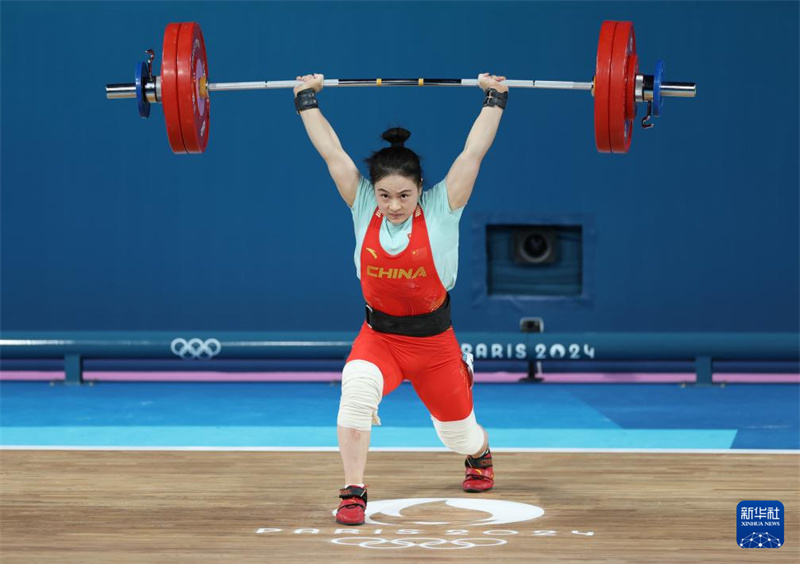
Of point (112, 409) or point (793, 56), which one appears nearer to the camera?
point (112, 409)

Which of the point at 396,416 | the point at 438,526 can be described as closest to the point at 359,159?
the point at 396,416

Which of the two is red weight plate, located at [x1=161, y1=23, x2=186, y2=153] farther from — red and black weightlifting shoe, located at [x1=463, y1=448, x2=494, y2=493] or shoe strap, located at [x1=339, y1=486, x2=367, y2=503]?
red and black weightlifting shoe, located at [x1=463, y1=448, x2=494, y2=493]

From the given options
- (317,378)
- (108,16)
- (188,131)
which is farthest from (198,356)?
(188,131)

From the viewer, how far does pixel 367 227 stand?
373 cm

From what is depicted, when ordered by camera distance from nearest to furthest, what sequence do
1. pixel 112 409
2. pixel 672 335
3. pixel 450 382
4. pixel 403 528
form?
pixel 403 528, pixel 450 382, pixel 112 409, pixel 672 335

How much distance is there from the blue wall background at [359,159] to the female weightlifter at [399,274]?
3.71 meters

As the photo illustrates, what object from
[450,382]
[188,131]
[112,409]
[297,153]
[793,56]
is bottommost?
[450,382]

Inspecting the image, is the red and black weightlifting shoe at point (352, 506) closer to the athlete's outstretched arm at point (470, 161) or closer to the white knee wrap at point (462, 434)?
the white knee wrap at point (462, 434)

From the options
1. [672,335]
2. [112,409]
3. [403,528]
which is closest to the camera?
[403,528]

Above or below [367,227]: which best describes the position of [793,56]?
above

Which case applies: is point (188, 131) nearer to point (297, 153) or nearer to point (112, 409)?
point (112, 409)

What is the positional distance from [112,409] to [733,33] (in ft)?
15.1

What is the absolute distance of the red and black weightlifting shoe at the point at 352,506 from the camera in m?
3.61

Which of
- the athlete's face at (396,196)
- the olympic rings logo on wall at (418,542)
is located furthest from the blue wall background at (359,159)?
the olympic rings logo on wall at (418,542)
